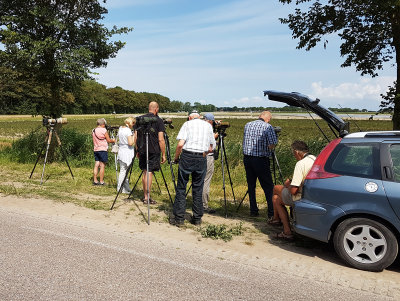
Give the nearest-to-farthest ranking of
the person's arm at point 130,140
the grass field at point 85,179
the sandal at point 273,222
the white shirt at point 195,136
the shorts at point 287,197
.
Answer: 1. the shorts at point 287,197
2. the white shirt at point 195,136
3. the sandal at point 273,222
4. the grass field at point 85,179
5. the person's arm at point 130,140

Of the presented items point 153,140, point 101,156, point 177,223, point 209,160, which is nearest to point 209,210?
point 209,160

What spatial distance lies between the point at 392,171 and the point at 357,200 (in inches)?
22.0

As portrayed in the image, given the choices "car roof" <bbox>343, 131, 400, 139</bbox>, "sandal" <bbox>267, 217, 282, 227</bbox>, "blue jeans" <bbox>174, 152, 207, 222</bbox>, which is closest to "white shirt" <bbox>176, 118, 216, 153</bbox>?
"blue jeans" <bbox>174, 152, 207, 222</bbox>

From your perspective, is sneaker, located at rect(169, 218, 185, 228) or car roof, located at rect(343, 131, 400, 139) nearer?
car roof, located at rect(343, 131, 400, 139)

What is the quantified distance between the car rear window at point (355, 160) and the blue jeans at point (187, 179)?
7.20 feet

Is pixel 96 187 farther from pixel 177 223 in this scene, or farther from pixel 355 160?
pixel 355 160

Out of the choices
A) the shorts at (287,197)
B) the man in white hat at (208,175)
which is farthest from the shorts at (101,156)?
the shorts at (287,197)

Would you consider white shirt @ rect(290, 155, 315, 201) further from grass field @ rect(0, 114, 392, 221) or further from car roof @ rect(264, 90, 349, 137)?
grass field @ rect(0, 114, 392, 221)

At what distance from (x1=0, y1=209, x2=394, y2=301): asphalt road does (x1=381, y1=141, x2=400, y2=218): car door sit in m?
1.17

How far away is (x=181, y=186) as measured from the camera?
6.29 m

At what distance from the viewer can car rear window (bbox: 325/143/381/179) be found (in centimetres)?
464

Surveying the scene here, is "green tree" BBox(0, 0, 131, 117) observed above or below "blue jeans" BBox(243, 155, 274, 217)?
above

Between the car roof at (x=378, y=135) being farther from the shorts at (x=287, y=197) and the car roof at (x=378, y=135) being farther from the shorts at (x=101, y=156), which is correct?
the shorts at (x=101, y=156)

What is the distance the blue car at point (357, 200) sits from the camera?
4.41 meters
